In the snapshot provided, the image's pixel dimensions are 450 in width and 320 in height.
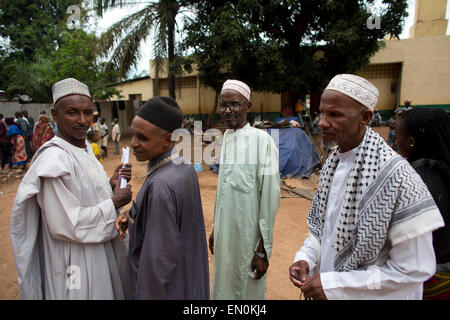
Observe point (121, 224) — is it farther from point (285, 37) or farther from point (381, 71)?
point (381, 71)

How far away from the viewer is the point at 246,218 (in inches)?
92.7

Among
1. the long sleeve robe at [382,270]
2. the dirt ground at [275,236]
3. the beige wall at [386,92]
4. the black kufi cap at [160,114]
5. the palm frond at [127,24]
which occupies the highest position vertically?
the palm frond at [127,24]

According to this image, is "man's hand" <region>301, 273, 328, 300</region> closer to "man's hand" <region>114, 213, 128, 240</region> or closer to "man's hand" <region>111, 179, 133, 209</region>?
"man's hand" <region>114, 213, 128, 240</region>

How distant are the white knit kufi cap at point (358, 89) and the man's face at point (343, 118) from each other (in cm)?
2

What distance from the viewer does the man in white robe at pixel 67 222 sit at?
1.61m

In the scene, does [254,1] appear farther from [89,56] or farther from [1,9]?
[1,9]

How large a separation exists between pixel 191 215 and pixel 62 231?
2.51 ft

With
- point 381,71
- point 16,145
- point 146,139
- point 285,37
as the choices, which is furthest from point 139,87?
point 146,139

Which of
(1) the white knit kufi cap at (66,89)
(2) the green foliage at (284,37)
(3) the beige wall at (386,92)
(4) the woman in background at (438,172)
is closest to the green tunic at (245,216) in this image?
(4) the woman in background at (438,172)

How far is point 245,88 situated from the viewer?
2.71m

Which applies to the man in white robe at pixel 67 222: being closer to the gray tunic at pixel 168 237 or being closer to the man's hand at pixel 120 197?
the man's hand at pixel 120 197

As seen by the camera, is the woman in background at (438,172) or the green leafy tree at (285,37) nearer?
the woman in background at (438,172)

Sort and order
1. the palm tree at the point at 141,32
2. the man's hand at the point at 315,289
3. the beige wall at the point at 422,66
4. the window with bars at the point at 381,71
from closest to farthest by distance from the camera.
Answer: the man's hand at the point at 315,289 < the palm tree at the point at 141,32 < the beige wall at the point at 422,66 < the window with bars at the point at 381,71

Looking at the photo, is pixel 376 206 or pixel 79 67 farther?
pixel 79 67
